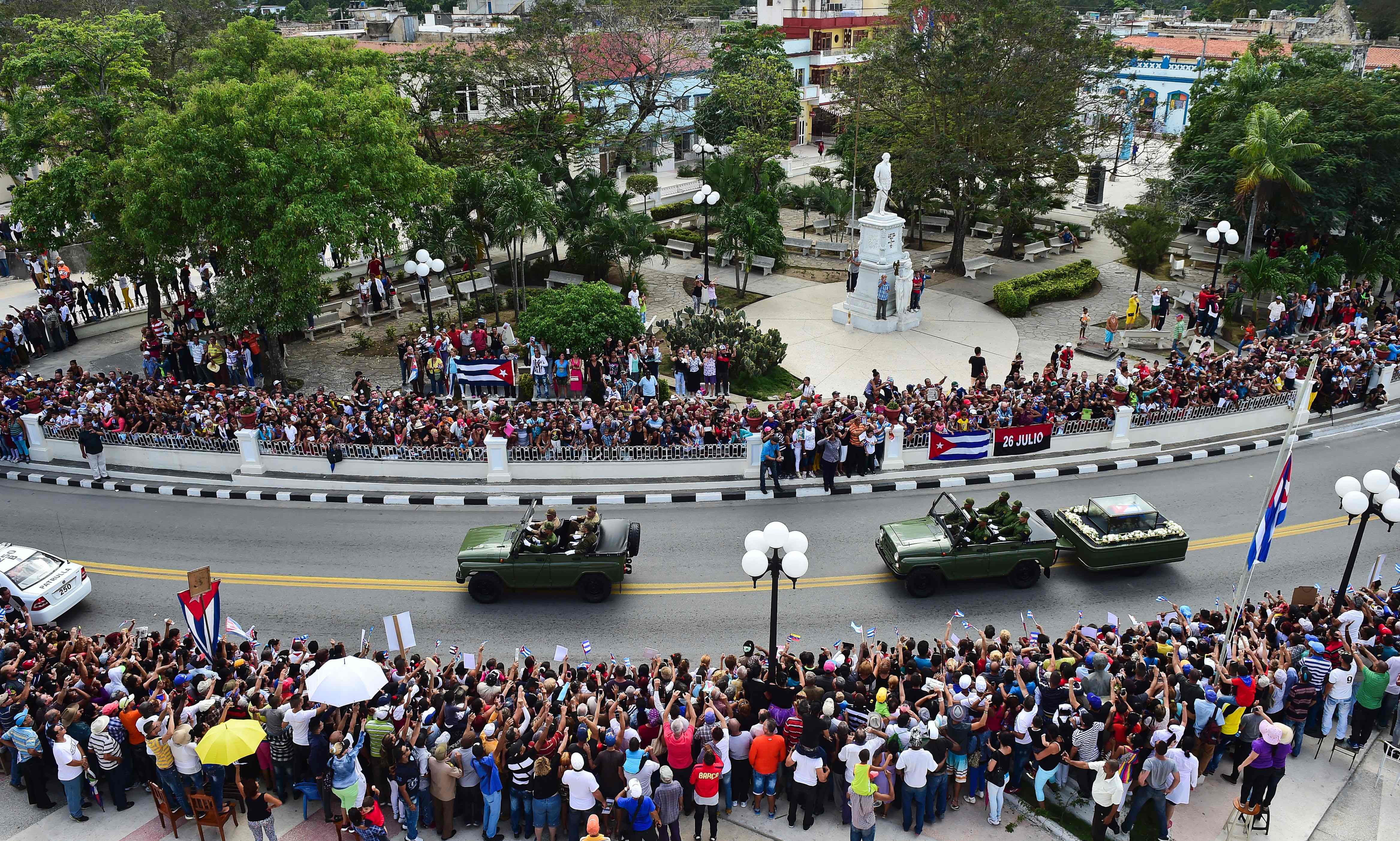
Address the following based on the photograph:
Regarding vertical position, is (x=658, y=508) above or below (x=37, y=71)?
below

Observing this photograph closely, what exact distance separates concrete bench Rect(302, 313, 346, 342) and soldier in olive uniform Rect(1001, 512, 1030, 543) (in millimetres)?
21213

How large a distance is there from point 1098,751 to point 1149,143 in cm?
6077

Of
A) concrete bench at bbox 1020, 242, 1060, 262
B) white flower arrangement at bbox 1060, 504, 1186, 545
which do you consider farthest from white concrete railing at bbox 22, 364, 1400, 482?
concrete bench at bbox 1020, 242, 1060, 262

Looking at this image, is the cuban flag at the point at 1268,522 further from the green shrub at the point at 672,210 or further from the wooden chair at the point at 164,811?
the green shrub at the point at 672,210

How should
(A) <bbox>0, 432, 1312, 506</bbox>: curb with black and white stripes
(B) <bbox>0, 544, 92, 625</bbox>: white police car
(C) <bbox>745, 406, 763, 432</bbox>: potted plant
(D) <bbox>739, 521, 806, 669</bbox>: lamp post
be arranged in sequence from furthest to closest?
(C) <bbox>745, 406, 763, 432</bbox>: potted plant → (A) <bbox>0, 432, 1312, 506</bbox>: curb with black and white stripes → (B) <bbox>0, 544, 92, 625</bbox>: white police car → (D) <bbox>739, 521, 806, 669</bbox>: lamp post

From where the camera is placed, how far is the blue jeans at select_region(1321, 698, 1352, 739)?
12.4m

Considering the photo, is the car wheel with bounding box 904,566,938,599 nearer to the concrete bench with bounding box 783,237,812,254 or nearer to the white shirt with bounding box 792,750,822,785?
the white shirt with bounding box 792,750,822,785

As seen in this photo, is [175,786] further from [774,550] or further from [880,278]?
[880,278]

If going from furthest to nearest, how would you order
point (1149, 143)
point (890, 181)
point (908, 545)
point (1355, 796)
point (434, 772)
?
point (1149, 143), point (890, 181), point (908, 545), point (1355, 796), point (434, 772)

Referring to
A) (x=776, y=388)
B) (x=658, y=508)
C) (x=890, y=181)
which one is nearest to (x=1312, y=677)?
(x=658, y=508)

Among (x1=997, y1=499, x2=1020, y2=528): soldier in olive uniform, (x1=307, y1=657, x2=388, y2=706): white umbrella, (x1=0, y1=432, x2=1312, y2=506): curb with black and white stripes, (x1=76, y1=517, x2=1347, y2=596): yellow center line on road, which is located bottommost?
(x1=76, y1=517, x2=1347, y2=596): yellow center line on road

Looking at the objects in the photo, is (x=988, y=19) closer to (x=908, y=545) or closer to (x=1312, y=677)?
(x=908, y=545)

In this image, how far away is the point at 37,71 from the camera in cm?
2669

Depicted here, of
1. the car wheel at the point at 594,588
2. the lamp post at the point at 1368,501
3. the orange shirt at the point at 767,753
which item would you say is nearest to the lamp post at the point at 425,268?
the car wheel at the point at 594,588
